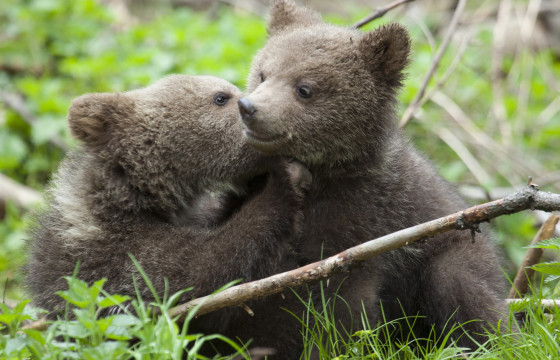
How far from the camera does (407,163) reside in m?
5.22

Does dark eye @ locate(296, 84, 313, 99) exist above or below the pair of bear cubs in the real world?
above

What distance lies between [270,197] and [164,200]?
2.43 ft

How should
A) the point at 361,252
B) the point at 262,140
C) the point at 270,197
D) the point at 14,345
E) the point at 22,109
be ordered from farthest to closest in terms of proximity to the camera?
the point at 22,109 → the point at 270,197 → the point at 262,140 → the point at 361,252 → the point at 14,345

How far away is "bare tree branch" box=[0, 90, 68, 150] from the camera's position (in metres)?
8.91

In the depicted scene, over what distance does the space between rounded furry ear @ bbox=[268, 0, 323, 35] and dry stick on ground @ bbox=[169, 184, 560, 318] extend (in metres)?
2.17

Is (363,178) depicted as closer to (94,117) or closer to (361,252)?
(361,252)

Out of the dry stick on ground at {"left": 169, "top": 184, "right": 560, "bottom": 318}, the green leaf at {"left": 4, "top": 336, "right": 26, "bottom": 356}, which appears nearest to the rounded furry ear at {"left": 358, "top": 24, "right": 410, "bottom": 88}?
the dry stick on ground at {"left": 169, "top": 184, "right": 560, "bottom": 318}

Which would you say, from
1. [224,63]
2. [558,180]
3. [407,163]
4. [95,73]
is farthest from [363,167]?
[95,73]

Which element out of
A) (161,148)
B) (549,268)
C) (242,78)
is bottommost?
(549,268)

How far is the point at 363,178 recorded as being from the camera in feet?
16.1

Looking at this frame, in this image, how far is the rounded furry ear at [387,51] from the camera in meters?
4.69

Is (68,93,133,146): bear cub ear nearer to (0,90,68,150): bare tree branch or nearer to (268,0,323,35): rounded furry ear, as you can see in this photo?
(268,0,323,35): rounded furry ear

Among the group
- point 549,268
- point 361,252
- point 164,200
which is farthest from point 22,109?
point 549,268

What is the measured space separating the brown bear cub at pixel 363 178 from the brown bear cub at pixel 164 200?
260 mm
